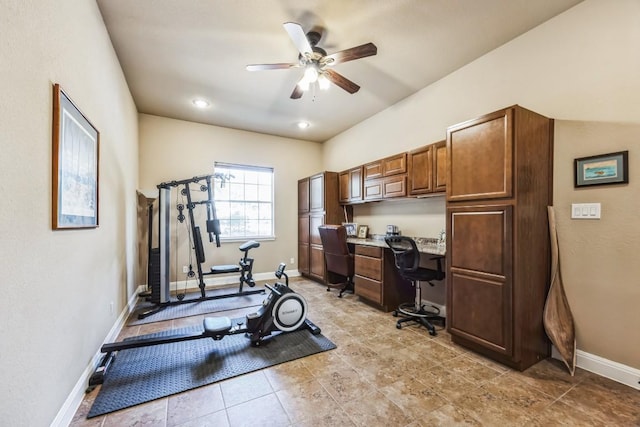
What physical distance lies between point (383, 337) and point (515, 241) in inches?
58.8

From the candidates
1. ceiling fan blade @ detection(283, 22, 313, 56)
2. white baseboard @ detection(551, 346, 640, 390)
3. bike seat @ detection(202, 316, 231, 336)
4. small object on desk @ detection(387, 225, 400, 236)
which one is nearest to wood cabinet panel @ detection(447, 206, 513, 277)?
white baseboard @ detection(551, 346, 640, 390)

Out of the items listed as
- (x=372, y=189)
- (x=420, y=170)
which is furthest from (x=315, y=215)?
(x=420, y=170)

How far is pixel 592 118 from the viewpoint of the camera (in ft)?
6.83

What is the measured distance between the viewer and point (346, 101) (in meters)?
3.93

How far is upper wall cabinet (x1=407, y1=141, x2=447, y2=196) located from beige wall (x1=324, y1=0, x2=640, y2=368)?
2.37 ft

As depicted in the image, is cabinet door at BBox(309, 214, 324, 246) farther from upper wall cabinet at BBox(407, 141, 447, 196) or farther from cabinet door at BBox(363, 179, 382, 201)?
upper wall cabinet at BBox(407, 141, 447, 196)

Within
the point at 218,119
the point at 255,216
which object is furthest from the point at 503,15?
the point at 255,216

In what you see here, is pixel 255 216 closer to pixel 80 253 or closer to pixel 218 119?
pixel 218 119

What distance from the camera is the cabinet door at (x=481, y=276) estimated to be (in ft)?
6.93

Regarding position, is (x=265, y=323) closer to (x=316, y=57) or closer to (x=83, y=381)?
(x=83, y=381)

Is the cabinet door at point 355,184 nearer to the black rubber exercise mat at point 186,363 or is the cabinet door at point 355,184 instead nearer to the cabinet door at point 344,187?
the cabinet door at point 344,187

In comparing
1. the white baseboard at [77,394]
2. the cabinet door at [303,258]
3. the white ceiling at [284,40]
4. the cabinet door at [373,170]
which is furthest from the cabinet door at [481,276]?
the cabinet door at [303,258]

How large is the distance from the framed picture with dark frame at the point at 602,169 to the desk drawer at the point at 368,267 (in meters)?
2.04

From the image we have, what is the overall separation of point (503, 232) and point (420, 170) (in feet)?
4.47
